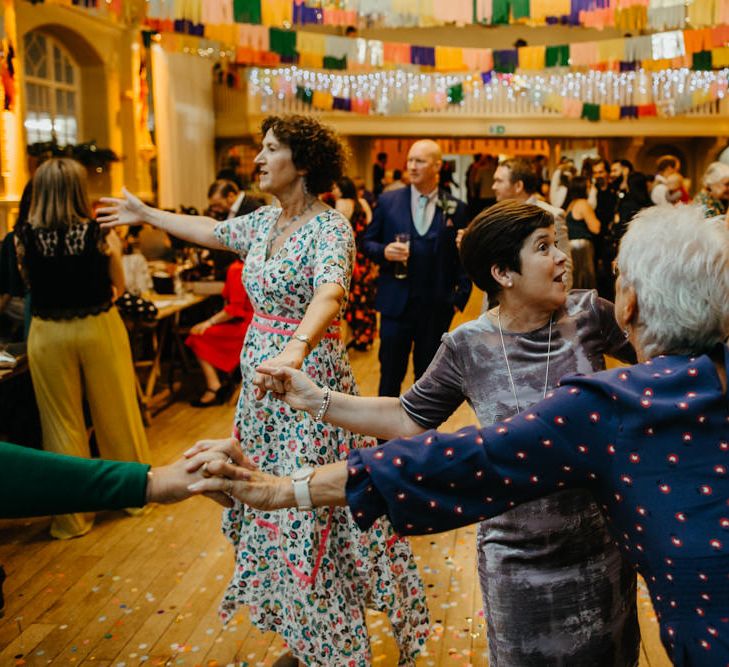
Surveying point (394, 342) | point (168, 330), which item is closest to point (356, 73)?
point (168, 330)

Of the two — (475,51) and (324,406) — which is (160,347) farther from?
(475,51)

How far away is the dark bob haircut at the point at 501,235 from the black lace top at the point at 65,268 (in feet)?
8.19

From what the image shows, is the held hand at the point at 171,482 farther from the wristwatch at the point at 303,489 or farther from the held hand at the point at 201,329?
the held hand at the point at 201,329

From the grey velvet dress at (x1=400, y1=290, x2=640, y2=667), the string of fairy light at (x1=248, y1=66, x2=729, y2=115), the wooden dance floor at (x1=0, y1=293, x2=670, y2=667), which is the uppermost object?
the string of fairy light at (x1=248, y1=66, x2=729, y2=115)

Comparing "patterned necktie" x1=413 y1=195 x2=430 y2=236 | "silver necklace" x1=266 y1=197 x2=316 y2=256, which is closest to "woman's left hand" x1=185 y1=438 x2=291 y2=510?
"silver necklace" x1=266 y1=197 x2=316 y2=256

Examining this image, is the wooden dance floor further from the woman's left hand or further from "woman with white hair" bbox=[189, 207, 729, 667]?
"woman with white hair" bbox=[189, 207, 729, 667]

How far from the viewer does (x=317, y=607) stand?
2652 millimetres

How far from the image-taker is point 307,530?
2.66 meters

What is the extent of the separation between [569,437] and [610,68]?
1274cm

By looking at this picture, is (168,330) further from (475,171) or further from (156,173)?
(475,171)

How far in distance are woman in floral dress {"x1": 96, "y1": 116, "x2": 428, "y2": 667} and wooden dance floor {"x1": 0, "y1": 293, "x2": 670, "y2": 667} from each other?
31 cm

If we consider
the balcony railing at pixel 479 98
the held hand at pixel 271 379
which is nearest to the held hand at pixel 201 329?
the held hand at pixel 271 379

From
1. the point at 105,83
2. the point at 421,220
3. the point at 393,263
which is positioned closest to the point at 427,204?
the point at 421,220

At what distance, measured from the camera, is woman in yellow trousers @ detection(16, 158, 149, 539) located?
13.2 ft
